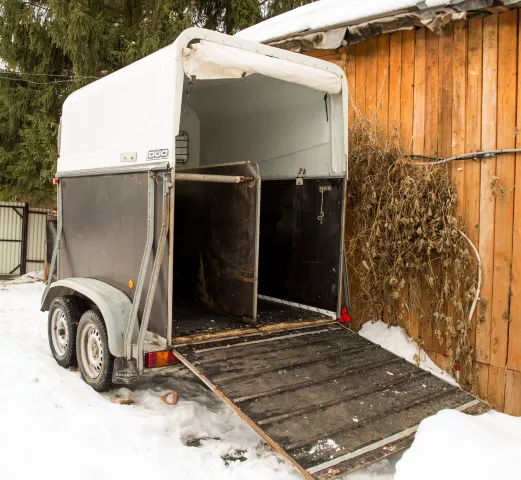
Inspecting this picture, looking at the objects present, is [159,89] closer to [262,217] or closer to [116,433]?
[262,217]

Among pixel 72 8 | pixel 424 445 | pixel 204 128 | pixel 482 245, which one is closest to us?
pixel 424 445

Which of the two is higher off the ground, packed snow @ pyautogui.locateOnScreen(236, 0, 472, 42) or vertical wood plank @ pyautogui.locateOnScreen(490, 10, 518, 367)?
packed snow @ pyautogui.locateOnScreen(236, 0, 472, 42)

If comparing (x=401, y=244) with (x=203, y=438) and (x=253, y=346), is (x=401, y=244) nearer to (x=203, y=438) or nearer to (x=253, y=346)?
(x=253, y=346)

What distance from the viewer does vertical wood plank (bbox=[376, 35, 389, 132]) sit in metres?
5.71

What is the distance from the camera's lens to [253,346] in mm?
4285

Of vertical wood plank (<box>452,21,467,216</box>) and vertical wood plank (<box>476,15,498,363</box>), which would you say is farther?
vertical wood plank (<box>452,21,467,216</box>)

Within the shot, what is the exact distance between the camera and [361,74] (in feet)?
19.7

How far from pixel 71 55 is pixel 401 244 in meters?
8.59

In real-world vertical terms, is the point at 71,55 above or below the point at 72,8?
below

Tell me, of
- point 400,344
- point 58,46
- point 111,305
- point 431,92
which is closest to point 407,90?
point 431,92

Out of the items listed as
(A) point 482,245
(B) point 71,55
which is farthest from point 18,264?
(A) point 482,245

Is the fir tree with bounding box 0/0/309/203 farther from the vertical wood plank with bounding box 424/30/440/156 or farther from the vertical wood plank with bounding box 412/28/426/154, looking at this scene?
the vertical wood plank with bounding box 424/30/440/156

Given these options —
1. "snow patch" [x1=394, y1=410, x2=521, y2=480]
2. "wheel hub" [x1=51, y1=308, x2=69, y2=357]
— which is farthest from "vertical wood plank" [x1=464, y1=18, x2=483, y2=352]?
"wheel hub" [x1=51, y1=308, x2=69, y2=357]

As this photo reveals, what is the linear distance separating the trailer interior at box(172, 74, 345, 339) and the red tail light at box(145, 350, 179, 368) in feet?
1.07
